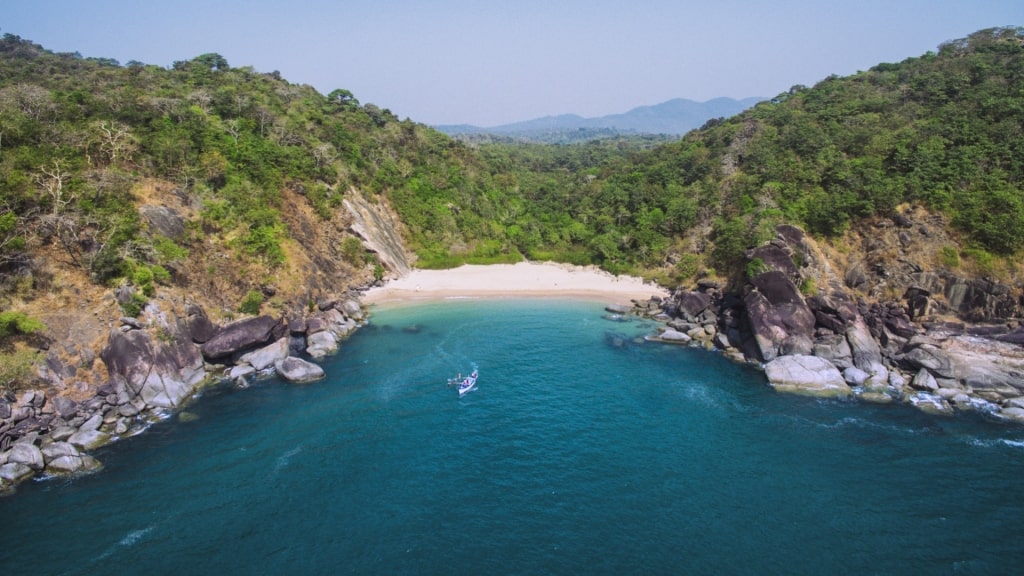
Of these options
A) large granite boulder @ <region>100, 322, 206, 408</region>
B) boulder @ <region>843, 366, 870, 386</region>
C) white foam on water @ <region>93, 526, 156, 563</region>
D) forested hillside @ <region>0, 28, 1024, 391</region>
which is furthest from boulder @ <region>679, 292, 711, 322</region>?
white foam on water @ <region>93, 526, 156, 563</region>

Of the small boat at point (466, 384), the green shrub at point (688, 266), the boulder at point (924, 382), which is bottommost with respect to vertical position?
the small boat at point (466, 384)

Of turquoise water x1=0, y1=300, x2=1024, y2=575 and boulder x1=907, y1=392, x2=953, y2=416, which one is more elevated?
boulder x1=907, y1=392, x2=953, y2=416

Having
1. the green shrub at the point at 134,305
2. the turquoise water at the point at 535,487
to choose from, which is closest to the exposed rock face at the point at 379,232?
the turquoise water at the point at 535,487

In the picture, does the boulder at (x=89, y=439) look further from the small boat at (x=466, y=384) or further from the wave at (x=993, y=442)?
the wave at (x=993, y=442)

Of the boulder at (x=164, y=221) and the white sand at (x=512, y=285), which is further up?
the boulder at (x=164, y=221)

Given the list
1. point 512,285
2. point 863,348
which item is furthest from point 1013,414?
point 512,285

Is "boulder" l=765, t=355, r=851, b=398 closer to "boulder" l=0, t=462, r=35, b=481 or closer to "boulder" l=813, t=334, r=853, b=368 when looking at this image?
"boulder" l=813, t=334, r=853, b=368

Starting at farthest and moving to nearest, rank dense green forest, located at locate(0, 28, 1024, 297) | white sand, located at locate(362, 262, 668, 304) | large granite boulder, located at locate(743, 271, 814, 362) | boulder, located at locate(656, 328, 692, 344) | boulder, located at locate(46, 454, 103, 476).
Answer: white sand, located at locate(362, 262, 668, 304), boulder, located at locate(656, 328, 692, 344), large granite boulder, located at locate(743, 271, 814, 362), dense green forest, located at locate(0, 28, 1024, 297), boulder, located at locate(46, 454, 103, 476)
